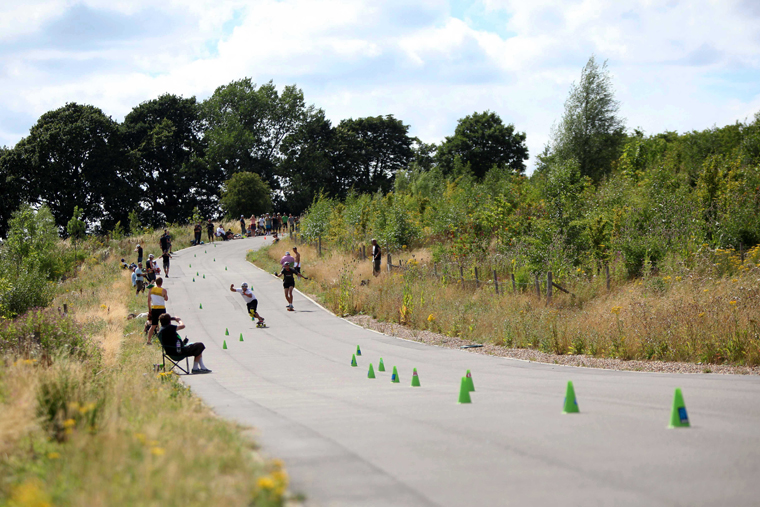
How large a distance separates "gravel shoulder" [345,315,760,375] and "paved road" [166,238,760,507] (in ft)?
2.40

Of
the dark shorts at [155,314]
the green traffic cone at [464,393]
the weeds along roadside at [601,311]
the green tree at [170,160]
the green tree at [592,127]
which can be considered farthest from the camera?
the green tree at [170,160]

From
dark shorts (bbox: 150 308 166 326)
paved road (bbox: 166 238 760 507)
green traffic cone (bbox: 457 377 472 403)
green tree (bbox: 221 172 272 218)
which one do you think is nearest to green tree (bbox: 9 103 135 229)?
green tree (bbox: 221 172 272 218)

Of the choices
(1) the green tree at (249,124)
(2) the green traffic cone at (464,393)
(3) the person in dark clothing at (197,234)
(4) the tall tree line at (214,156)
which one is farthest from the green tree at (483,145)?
(2) the green traffic cone at (464,393)

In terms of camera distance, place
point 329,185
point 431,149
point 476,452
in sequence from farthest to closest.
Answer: point 431,149
point 329,185
point 476,452

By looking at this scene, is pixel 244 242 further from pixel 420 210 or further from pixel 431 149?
pixel 431 149

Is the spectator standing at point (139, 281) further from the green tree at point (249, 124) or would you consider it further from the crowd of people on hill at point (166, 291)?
the green tree at point (249, 124)

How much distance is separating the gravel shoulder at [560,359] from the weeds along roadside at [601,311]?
0.34m

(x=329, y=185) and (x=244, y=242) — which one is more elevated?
(x=329, y=185)

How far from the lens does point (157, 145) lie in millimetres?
71125

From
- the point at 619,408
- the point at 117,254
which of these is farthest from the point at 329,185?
the point at 619,408

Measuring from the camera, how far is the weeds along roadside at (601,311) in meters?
12.7

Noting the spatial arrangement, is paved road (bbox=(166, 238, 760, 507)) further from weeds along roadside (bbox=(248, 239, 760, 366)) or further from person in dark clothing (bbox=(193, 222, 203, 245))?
person in dark clothing (bbox=(193, 222, 203, 245))

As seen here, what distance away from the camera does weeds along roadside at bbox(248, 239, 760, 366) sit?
12711mm

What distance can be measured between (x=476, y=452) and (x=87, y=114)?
219 feet
